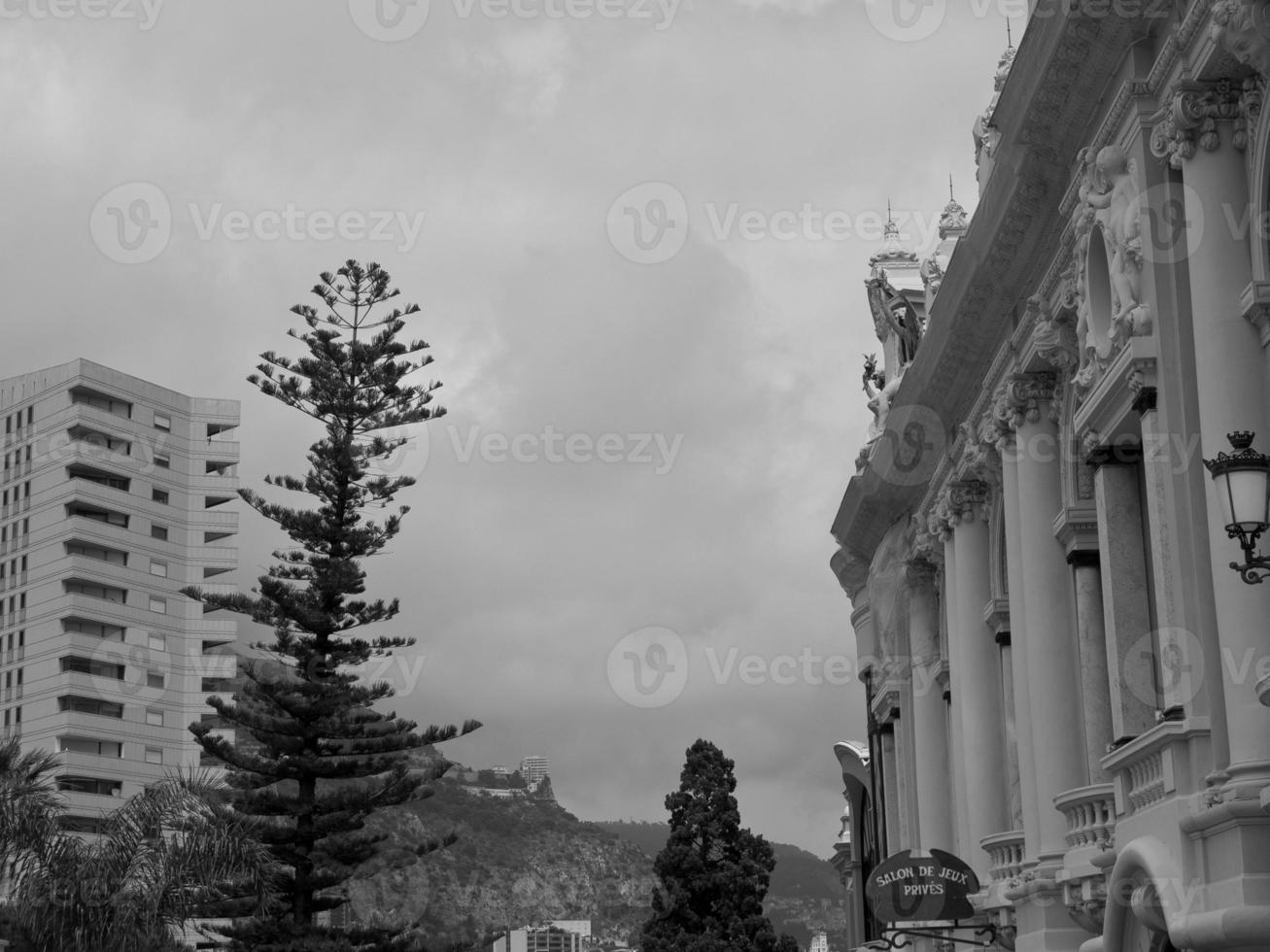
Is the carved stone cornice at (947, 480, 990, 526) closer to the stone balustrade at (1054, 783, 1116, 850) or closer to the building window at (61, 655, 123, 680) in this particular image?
the stone balustrade at (1054, 783, 1116, 850)

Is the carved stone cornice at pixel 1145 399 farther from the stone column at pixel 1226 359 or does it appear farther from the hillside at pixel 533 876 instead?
the hillside at pixel 533 876

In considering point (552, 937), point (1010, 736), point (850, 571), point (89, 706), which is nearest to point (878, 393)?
point (850, 571)

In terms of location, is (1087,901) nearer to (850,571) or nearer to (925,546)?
(925,546)

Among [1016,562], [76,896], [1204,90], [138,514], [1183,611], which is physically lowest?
[76,896]

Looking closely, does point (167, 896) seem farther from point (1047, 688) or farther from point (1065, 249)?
point (1065, 249)

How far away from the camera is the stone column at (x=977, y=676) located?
64.3 feet

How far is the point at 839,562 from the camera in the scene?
29.8 meters

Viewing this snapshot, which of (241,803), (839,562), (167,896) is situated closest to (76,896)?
(167,896)

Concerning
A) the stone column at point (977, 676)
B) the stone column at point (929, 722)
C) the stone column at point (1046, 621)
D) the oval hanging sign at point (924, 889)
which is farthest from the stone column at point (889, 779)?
the stone column at point (1046, 621)

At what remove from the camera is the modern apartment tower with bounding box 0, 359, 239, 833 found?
76.3 metres

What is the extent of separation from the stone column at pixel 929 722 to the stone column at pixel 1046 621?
6.17m

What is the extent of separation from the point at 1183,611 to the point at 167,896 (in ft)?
47.4

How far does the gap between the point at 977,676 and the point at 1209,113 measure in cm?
921

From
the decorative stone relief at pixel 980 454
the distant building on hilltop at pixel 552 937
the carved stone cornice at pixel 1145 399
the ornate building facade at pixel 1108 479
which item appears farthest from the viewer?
the distant building on hilltop at pixel 552 937
